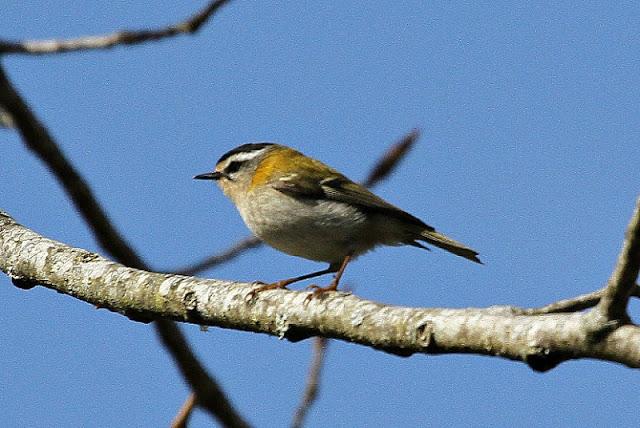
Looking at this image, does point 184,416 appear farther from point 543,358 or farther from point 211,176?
point 211,176

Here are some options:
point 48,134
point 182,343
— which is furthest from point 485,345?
point 48,134

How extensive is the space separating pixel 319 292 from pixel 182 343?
86 centimetres

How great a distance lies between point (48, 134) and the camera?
155 inches

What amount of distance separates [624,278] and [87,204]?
2297 millimetres

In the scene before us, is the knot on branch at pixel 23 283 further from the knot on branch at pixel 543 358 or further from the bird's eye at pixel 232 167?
the bird's eye at pixel 232 167

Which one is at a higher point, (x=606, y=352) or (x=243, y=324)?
(x=606, y=352)

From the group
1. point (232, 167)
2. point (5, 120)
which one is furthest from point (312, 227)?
point (5, 120)

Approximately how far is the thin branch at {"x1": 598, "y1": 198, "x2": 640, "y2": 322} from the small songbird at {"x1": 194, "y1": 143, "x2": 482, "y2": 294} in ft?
11.2

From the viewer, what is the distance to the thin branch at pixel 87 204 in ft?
12.6

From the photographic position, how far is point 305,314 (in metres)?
3.60

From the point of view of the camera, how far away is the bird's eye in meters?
7.53

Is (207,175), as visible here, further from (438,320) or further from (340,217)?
(438,320)

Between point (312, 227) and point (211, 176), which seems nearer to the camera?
point (312, 227)

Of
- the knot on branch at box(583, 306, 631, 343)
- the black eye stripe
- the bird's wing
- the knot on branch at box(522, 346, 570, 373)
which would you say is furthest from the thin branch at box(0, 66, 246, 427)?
the black eye stripe
